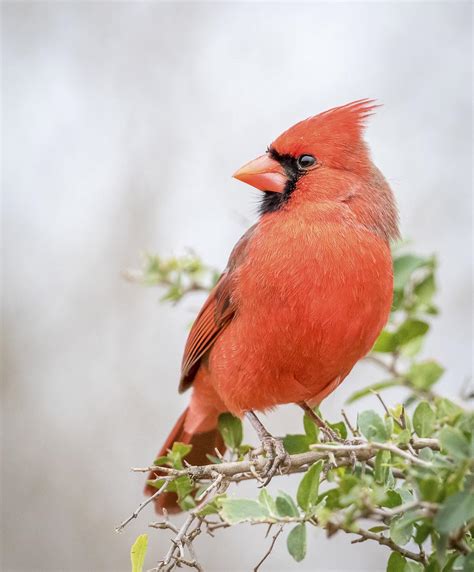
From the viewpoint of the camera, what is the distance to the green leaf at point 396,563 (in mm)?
1608

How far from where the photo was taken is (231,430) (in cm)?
250

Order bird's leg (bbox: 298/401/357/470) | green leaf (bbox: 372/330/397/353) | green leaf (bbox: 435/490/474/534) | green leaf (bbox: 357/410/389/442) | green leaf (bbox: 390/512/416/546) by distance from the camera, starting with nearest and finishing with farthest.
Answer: green leaf (bbox: 435/490/474/534) → green leaf (bbox: 390/512/416/546) → green leaf (bbox: 357/410/389/442) → bird's leg (bbox: 298/401/357/470) → green leaf (bbox: 372/330/397/353)

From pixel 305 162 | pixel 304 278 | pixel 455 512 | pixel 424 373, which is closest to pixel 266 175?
pixel 305 162

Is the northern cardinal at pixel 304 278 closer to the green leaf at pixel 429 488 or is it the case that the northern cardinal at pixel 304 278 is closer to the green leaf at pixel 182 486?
the green leaf at pixel 182 486

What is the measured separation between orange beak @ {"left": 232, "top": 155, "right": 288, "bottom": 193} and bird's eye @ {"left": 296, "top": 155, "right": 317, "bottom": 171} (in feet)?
0.17

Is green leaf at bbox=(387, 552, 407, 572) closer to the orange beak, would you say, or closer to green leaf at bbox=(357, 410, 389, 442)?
green leaf at bbox=(357, 410, 389, 442)

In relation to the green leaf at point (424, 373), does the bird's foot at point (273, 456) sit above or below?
below

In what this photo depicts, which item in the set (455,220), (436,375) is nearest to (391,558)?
(436,375)

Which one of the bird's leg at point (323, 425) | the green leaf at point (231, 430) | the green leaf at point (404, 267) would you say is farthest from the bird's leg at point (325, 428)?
the green leaf at point (404, 267)

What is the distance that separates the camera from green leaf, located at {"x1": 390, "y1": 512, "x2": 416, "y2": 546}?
142 cm

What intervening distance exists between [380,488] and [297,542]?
191 millimetres

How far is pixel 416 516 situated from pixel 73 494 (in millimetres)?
3886

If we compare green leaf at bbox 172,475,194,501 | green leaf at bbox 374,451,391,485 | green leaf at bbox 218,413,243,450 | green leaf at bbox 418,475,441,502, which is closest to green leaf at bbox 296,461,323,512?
green leaf at bbox 374,451,391,485

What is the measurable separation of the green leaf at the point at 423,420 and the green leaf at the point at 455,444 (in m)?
0.43
